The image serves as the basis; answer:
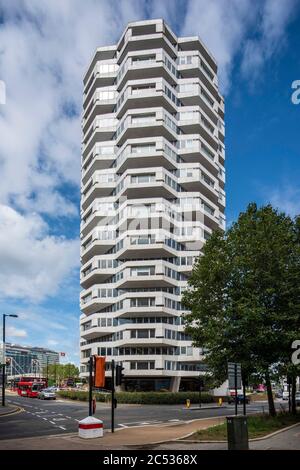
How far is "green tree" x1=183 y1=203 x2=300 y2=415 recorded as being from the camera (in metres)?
30.2

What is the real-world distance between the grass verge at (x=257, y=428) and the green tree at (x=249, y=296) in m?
1.63

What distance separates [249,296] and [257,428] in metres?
7.80

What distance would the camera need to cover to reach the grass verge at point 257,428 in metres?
23.7

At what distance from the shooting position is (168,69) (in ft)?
299

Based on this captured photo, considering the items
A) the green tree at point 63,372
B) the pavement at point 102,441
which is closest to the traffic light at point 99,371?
the pavement at point 102,441

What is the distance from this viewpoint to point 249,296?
3114 centimetres

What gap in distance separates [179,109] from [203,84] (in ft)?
29.8

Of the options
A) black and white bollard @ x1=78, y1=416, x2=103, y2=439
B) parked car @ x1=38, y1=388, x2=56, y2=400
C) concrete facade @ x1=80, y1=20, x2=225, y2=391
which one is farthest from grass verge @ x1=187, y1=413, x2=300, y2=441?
parked car @ x1=38, y1=388, x2=56, y2=400

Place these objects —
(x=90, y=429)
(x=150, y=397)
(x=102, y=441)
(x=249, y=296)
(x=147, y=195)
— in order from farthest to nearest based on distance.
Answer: (x=147, y=195) → (x=150, y=397) → (x=249, y=296) → (x=90, y=429) → (x=102, y=441)

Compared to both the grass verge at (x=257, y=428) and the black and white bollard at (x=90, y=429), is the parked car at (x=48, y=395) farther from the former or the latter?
the black and white bollard at (x=90, y=429)

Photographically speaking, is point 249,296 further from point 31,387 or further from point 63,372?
point 63,372

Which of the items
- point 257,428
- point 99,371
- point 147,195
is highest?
point 147,195

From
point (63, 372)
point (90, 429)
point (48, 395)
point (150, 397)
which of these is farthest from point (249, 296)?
point (63, 372)

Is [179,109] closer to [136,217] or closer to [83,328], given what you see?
[136,217]
